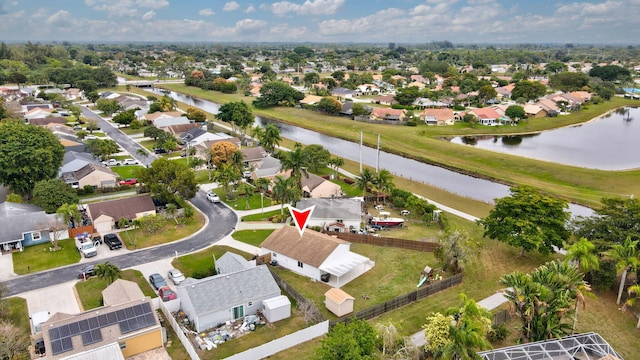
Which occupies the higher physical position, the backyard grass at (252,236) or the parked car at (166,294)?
the parked car at (166,294)

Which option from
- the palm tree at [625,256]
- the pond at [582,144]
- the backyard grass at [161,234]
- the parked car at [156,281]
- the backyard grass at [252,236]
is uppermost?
the palm tree at [625,256]

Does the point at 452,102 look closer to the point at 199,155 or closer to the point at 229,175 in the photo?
the point at 199,155

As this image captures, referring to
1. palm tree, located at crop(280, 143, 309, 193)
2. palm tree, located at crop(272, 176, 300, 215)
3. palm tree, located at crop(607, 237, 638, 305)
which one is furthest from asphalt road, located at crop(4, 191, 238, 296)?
palm tree, located at crop(607, 237, 638, 305)

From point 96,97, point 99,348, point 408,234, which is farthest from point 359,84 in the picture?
point 99,348

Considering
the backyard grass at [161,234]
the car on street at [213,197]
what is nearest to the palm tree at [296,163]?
the car on street at [213,197]

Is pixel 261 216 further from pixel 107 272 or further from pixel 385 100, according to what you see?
pixel 385 100

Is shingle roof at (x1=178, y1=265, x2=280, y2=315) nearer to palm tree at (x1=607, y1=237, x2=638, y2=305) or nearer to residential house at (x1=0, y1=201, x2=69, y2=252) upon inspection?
residential house at (x1=0, y1=201, x2=69, y2=252)

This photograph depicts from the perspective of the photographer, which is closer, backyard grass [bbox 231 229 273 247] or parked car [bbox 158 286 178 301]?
parked car [bbox 158 286 178 301]

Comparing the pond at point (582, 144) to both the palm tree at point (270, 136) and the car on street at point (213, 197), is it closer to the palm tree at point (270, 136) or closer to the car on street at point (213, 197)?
the palm tree at point (270, 136)
